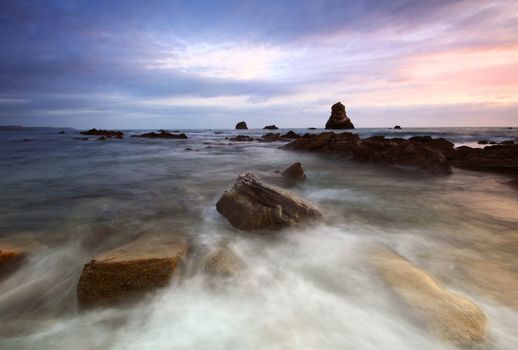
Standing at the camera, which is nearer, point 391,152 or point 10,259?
point 10,259

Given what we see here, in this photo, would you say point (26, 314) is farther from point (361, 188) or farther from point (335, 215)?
point (361, 188)

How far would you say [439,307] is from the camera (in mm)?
2420

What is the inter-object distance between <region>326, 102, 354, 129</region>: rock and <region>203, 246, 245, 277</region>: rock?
73133 mm

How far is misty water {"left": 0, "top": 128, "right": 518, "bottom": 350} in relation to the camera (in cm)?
234

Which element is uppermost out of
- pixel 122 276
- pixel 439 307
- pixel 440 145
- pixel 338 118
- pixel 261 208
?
pixel 338 118

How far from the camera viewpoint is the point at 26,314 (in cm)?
263

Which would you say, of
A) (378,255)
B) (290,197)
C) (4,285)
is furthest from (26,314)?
(378,255)

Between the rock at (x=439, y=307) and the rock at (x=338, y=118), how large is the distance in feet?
241

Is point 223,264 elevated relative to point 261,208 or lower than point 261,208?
lower

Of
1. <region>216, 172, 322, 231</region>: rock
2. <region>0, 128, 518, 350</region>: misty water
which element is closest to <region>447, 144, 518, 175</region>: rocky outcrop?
<region>0, 128, 518, 350</region>: misty water

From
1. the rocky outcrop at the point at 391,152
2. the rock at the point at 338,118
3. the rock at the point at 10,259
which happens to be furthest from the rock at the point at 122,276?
the rock at the point at 338,118

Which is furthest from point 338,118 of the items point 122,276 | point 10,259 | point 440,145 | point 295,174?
point 122,276

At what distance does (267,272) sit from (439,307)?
1.68m

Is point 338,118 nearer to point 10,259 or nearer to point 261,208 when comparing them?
point 261,208
